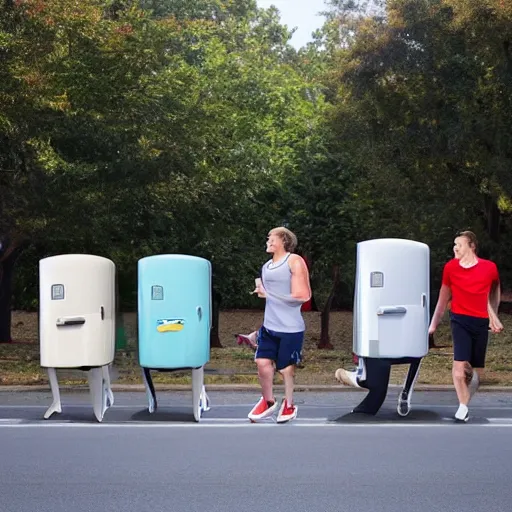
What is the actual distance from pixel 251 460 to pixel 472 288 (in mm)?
2988

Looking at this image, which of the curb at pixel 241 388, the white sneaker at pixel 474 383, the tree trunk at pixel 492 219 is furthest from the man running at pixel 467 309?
the tree trunk at pixel 492 219

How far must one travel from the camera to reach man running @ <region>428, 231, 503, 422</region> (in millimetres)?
10695

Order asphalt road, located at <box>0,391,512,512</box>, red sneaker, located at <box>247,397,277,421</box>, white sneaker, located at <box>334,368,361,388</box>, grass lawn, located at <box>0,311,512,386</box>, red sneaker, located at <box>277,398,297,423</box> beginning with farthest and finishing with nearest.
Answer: grass lawn, located at <box>0,311,512,386</box> → white sneaker, located at <box>334,368,361,388</box> → red sneaker, located at <box>247,397,277,421</box> → red sneaker, located at <box>277,398,297,423</box> → asphalt road, located at <box>0,391,512,512</box>

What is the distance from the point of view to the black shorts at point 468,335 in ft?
35.2

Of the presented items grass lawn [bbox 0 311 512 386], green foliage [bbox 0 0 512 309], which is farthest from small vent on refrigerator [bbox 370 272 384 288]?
green foliage [bbox 0 0 512 309]

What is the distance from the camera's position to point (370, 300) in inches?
426

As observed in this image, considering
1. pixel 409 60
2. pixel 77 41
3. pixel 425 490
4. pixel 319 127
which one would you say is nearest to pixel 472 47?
pixel 409 60

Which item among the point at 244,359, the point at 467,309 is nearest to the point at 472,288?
the point at 467,309

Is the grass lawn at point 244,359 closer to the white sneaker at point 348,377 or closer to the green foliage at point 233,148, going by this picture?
the green foliage at point 233,148

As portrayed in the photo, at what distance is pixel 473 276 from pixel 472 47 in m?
12.1

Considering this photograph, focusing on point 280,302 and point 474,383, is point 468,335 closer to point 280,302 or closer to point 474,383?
point 474,383

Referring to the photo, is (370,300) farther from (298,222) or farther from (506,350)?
(298,222)

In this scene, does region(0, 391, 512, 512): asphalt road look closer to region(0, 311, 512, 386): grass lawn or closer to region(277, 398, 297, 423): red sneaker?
region(277, 398, 297, 423): red sneaker

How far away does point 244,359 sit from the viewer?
24.1 meters
